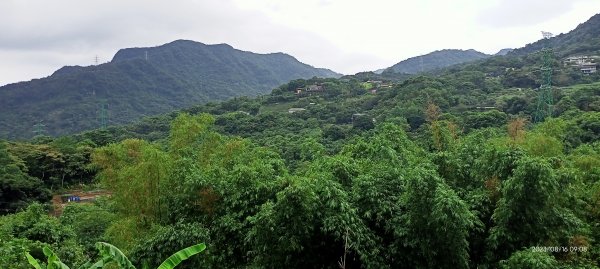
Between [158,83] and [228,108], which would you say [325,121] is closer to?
[228,108]

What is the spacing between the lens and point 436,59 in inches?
6811

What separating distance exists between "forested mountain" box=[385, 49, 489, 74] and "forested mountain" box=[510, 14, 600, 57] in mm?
57042

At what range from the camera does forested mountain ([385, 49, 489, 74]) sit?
168m

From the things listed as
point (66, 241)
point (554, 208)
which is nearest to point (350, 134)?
point (66, 241)

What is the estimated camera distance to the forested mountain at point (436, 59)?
168 m

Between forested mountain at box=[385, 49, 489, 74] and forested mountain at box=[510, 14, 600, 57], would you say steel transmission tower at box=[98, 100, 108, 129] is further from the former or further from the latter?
forested mountain at box=[385, 49, 489, 74]

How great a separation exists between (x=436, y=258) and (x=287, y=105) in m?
65.1

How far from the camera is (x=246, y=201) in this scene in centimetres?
877

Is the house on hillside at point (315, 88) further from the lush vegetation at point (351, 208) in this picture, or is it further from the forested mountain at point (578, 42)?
the lush vegetation at point (351, 208)

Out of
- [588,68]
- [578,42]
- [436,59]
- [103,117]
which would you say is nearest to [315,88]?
[103,117]

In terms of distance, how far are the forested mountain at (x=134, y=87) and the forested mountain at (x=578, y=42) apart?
7765cm

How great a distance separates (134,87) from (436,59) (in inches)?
4365

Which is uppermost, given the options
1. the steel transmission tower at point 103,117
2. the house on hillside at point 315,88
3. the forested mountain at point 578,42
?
the forested mountain at point 578,42

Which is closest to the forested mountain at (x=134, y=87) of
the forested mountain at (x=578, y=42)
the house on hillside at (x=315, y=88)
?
the house on hillside at (x=315, y=88)
